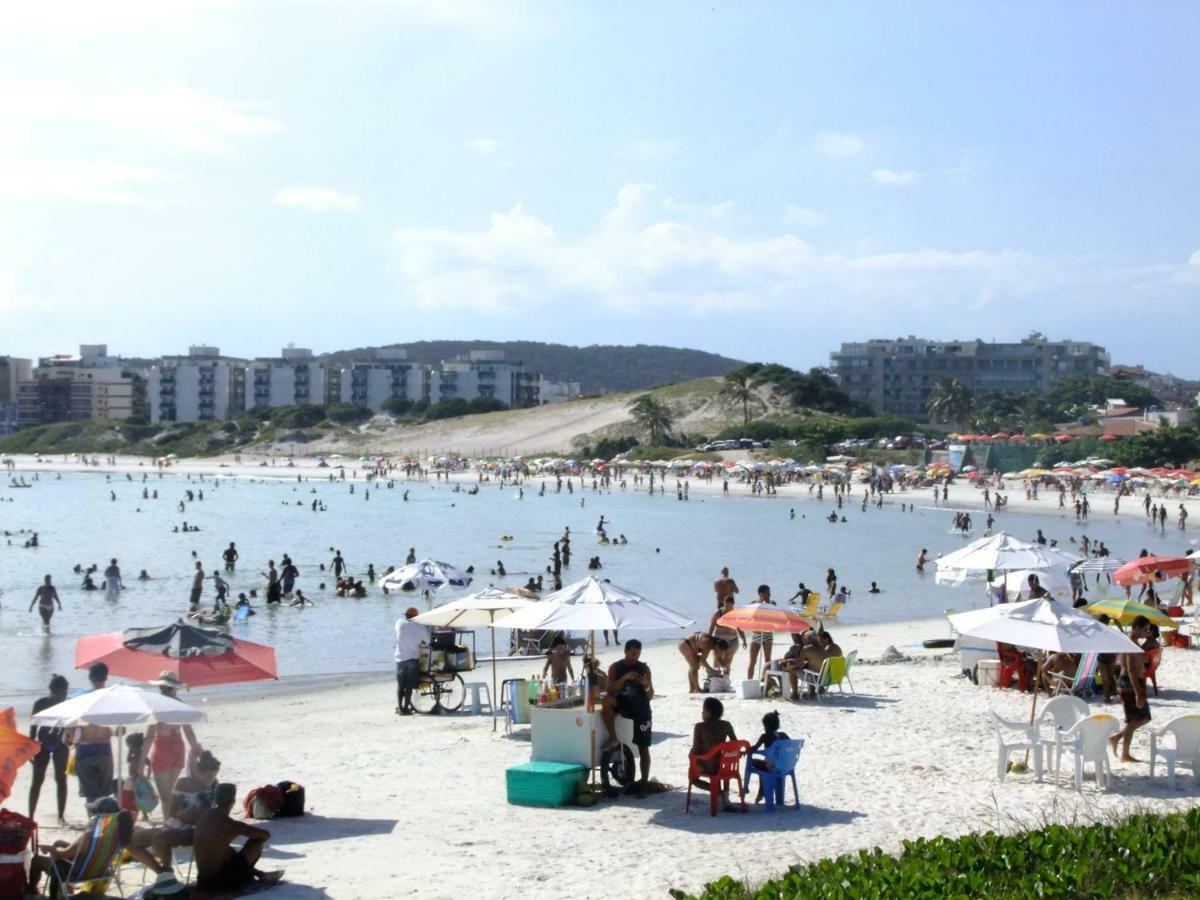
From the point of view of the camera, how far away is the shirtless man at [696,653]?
15.1 m

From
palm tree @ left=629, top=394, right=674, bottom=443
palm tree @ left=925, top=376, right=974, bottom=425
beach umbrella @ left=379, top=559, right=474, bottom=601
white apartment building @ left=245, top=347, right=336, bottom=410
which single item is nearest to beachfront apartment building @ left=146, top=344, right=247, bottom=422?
white apartment building @ left=245, top=347, right=336, bottom=410

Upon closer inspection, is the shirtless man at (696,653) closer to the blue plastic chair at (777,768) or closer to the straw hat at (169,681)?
the blue plastic chair at (777,768)

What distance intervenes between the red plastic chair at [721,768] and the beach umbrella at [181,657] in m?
3.40

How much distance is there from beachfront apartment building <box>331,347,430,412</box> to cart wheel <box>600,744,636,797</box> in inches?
7099

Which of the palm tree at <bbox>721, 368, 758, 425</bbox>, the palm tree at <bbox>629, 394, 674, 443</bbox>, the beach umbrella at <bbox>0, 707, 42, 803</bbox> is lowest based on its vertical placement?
the beach umbrella at <bbox>0, 707, 42, 803</bbox>

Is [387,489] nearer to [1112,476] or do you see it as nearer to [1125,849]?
[1112,476]

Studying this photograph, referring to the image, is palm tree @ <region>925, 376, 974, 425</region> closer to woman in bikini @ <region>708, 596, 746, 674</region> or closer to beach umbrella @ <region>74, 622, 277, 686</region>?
woman in bikini @ <region>708, 596, 746, 674</region>

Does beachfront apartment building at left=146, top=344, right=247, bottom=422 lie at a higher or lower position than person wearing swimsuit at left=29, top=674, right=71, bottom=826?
higher

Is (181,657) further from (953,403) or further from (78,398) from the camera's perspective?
(78,398)

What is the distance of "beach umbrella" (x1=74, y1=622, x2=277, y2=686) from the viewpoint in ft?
32.3

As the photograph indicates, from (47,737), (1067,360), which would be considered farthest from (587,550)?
(1067,360)

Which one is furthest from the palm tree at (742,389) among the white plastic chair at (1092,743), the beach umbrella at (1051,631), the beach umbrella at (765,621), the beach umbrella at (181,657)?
the beach umbrella at (181,657)

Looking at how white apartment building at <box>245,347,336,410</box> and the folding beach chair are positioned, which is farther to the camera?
white apartment building at <box>245,347,336,410</box>

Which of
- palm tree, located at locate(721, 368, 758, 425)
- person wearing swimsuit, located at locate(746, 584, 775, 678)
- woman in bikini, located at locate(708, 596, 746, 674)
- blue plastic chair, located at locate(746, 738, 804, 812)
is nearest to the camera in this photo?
blue plastic chair, located at locate(746, 738, 804, 812)
